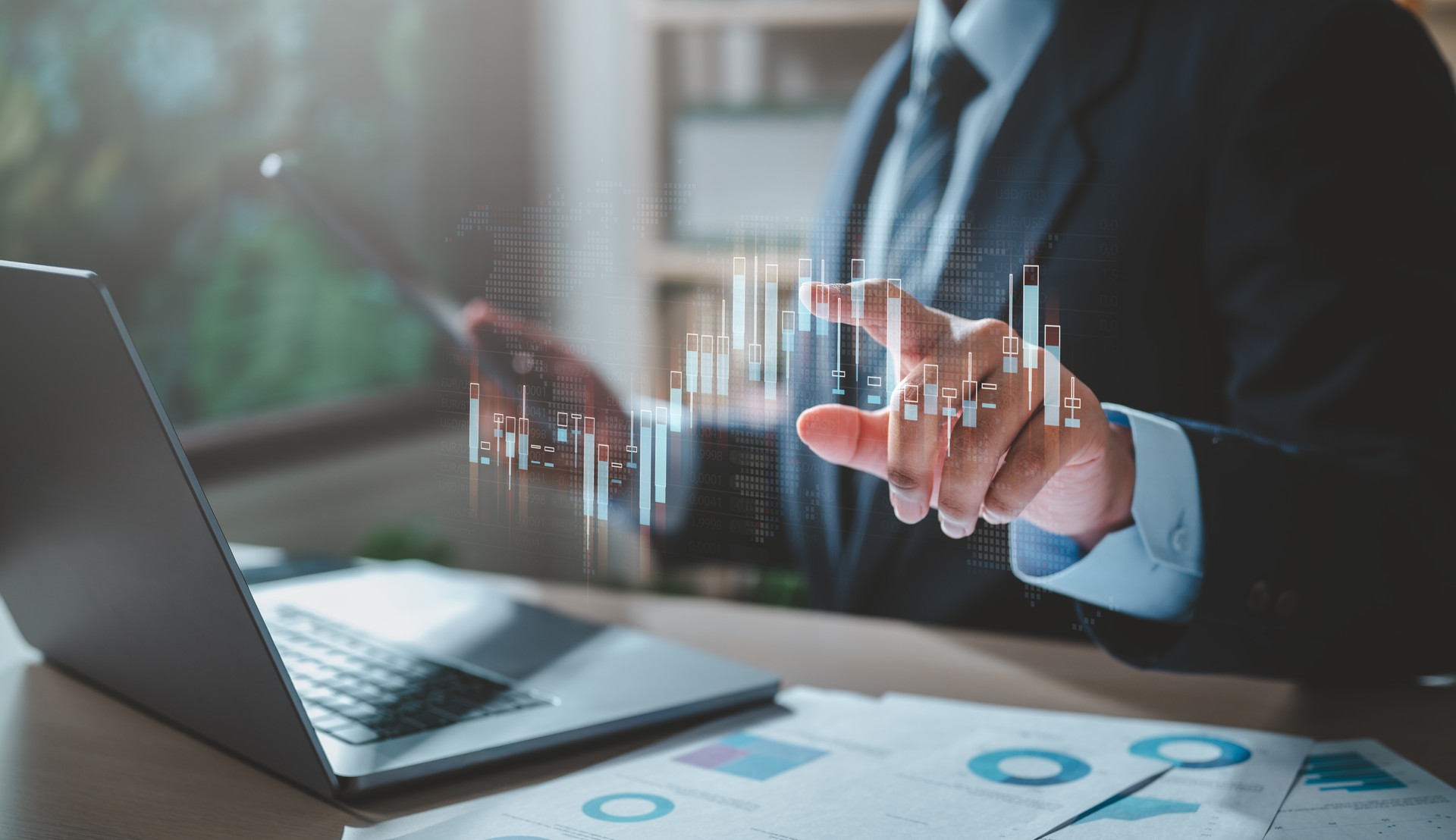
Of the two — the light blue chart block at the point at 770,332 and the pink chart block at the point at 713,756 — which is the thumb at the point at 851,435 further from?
the pink chart block at the point at 713,756

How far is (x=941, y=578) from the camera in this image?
2.53 ft

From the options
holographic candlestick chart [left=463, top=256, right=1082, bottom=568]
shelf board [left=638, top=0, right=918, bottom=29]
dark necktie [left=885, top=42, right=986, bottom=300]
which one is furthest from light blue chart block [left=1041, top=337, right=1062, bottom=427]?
shelf board [left=638, top=0, right=918, bottom=29]

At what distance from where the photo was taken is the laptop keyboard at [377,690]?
0.54 metres

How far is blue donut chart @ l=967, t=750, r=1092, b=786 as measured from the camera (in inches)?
20.1

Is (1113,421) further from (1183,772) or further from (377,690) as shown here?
(377,690)

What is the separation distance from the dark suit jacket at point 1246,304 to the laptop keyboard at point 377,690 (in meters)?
0.18

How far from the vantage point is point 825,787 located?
507 millimetres

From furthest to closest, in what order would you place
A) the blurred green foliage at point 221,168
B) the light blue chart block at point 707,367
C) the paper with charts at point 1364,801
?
the blurred green foliage at point 221,168 < the light blue chart block at point 707,367 < the paper with charts at point 1364,801

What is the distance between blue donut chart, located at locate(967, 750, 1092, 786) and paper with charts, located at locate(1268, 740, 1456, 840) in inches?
3.4

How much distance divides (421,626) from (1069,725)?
387mm

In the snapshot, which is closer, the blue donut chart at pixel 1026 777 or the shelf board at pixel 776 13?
the blue donut chart at pixel 1026 777

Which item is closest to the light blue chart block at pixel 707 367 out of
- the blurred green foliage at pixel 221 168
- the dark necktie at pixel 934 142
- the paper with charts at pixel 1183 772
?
the dark necktie at pixel 934 142

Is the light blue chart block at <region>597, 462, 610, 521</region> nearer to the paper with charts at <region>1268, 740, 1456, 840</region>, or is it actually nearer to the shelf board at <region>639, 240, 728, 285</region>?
the shelf board at <region>639, 240, 728, 285</region>

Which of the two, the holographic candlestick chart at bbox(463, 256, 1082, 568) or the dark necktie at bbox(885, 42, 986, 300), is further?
the dark necktie at bbox(885, 42, 986, 300)
